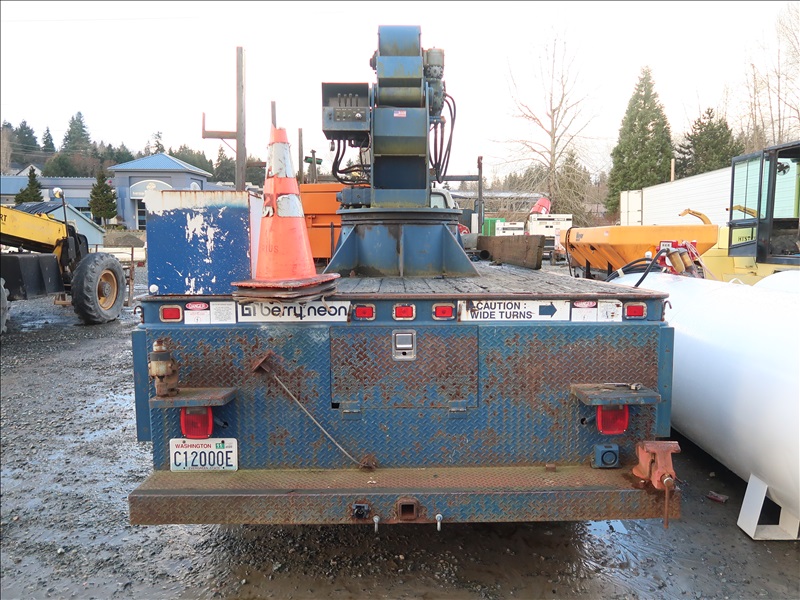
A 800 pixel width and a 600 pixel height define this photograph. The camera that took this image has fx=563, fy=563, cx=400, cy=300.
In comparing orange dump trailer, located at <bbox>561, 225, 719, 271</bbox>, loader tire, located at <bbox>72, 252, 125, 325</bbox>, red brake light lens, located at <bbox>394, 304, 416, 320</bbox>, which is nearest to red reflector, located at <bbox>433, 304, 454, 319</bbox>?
red brake light lens, located at <bbox>394, 304, 416, 320</bbox>

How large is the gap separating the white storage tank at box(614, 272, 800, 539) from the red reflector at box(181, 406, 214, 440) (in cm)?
326

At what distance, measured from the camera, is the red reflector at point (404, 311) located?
9.91ft

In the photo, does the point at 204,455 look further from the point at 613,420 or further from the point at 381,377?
the point at 613,420

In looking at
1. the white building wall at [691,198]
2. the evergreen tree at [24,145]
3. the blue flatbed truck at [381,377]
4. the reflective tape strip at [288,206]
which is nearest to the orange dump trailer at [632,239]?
the blue flatbed truck at [381,377]

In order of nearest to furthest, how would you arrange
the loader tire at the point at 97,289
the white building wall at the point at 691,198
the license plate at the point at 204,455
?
the license plate at the point at 204,455 → the loader tire at the point at 97,289 → the white building wall at the point at 691,198

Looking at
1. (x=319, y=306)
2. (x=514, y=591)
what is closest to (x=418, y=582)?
(x=514, y=591)

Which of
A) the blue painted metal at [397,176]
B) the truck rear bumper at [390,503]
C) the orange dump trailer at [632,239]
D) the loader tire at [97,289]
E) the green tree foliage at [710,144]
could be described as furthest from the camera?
the green tree foliage at [710,144]

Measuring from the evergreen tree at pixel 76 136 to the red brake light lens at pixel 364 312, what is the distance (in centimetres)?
7205

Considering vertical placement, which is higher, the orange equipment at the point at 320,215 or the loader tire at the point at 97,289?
the orange equipment at the point at 320,215

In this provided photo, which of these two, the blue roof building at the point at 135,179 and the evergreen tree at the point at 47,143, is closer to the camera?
the blue roof building at the point at 135,179

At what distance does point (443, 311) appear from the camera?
3.04m

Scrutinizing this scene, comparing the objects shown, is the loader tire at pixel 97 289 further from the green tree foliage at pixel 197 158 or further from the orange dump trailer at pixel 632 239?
the orange dump trailer at pixel 632 239

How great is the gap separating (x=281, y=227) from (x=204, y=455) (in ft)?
4.32

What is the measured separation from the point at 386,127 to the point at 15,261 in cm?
855
